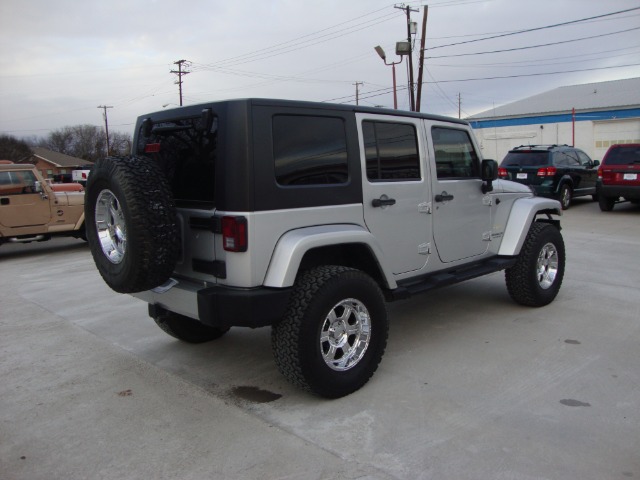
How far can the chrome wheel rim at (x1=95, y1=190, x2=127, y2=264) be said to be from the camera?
3.61 metres

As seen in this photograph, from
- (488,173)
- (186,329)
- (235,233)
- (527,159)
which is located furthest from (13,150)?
(235,233)

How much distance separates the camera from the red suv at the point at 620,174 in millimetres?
13047

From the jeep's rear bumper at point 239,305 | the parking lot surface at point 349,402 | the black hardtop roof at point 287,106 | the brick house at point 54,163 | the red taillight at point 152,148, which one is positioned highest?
the brick house at point 54,163

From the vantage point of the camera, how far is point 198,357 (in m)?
4.56

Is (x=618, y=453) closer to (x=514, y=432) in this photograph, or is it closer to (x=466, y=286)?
(x=514, y=432)

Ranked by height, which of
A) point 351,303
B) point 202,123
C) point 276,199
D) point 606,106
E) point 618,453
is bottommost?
point 618,453

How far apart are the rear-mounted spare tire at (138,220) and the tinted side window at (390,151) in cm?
153

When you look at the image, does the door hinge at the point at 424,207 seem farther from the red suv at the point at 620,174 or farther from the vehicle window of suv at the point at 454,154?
→ the red suv at the point at 620,174

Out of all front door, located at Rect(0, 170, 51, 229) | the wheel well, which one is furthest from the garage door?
the wheel well

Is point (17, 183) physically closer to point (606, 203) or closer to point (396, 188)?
point (396, 188)

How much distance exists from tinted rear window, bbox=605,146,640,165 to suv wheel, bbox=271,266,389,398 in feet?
39.5

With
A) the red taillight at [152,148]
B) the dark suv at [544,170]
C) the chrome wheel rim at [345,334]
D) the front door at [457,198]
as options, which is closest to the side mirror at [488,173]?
the front door at [457,198]

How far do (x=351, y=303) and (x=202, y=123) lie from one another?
1568 millimetres

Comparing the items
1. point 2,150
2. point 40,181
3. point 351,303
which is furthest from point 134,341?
point 2,150
